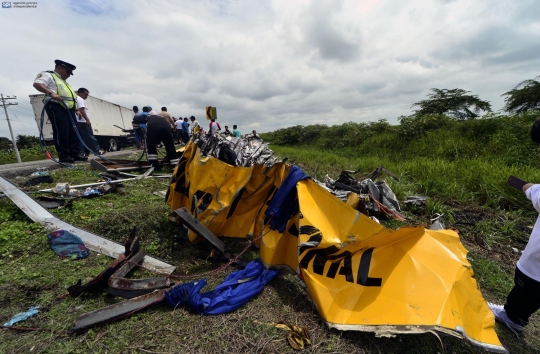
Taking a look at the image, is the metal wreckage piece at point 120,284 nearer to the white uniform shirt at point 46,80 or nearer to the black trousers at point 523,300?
the black trousers at point 523,300

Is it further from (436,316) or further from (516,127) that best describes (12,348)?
(516,127)

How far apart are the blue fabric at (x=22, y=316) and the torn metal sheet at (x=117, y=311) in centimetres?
A: 45

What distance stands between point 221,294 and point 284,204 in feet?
2.92

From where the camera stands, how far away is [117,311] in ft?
5.46

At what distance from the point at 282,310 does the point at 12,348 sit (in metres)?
1.65

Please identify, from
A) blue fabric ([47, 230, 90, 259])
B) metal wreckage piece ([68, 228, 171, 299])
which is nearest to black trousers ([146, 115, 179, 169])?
blue fabric ([47, 230, 90, 259])

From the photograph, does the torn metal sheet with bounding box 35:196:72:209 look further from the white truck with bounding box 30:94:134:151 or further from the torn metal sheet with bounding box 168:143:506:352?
the white truck with bounding box 30:94:134:151

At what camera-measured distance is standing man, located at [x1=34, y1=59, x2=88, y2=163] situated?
4.82 metres

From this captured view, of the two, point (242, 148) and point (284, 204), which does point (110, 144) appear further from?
point (284, 204)

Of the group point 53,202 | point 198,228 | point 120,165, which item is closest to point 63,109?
point 120,165

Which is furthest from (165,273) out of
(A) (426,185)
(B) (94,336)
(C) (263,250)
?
(A) (426,185)

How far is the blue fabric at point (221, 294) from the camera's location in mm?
1739

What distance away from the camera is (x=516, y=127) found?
24.0 feet

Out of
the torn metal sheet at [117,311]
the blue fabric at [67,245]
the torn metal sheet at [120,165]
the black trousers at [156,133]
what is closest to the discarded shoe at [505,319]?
the torn metal sheet at [117,311]
